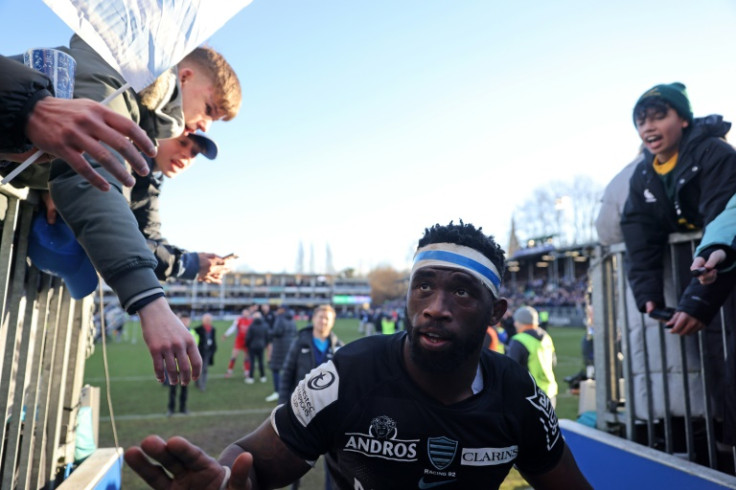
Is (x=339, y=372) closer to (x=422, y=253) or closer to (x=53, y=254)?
(x=422, y=253)

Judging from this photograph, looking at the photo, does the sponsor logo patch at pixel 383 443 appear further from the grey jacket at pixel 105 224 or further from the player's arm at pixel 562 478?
the grey jacket at pixel 105 224

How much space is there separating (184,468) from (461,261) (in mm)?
1483

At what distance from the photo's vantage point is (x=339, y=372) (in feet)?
7.45

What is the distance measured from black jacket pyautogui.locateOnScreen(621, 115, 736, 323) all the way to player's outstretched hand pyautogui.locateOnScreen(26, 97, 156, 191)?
308 centimetres

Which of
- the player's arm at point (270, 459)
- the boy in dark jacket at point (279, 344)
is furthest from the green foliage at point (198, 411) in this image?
the player's arm at point (270, 459)

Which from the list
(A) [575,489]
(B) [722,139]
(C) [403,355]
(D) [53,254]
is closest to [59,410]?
(D) [53,254]

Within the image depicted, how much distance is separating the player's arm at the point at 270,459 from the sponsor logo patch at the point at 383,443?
260 millimetres

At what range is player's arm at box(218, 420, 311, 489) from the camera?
2.03m

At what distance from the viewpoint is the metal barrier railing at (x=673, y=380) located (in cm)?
319

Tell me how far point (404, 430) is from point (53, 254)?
6.54ft

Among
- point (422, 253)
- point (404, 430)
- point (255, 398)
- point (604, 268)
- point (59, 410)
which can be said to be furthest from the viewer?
point (255, 398)

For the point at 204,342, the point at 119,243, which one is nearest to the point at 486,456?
the point at 119,243

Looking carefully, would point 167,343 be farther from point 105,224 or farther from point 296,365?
point 296,365

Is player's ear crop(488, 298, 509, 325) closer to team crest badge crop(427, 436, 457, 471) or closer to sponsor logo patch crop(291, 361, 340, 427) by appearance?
team crest badge crop(427, 436, 457, 471)
